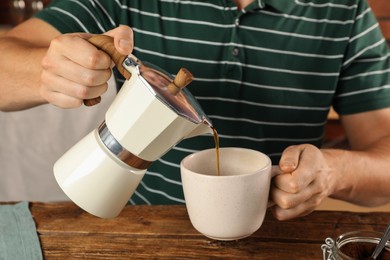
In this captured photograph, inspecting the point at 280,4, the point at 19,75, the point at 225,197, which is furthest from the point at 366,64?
the point at 19,75

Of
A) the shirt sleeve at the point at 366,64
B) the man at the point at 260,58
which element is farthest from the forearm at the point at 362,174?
the shirt sleeve at the point at 366,64

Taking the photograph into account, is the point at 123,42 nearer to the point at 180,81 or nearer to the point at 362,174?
the point at 180,81

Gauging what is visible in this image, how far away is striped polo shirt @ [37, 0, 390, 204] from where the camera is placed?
127cm

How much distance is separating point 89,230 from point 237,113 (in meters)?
0.51

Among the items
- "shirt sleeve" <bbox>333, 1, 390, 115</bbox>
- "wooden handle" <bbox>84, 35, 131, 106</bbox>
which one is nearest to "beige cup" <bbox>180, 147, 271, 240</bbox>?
"wooden handle" <bbox>84, 35, 131, 106</bbox>

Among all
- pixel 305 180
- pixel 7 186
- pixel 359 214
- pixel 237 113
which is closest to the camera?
pixel 305 180

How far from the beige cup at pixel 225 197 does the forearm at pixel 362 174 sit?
0.71 ft

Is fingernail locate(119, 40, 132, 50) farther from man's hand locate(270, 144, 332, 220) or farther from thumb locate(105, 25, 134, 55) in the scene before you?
man's hand locate(270, 144, 332, 220)

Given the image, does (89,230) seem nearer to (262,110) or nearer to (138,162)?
(138,162)

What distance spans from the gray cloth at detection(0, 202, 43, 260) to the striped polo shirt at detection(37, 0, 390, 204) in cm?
43

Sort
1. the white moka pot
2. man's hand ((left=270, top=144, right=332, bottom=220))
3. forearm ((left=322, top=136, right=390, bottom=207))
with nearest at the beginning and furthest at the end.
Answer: the white moka pot < man's hand ((left=270, top=144, right=332, bottom=220)) < forearm ((left=322, top=136, right=390, bottom=207))

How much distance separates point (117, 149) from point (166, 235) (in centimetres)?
21

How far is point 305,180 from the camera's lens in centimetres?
86

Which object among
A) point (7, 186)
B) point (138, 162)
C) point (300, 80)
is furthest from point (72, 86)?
point (7, 186)
